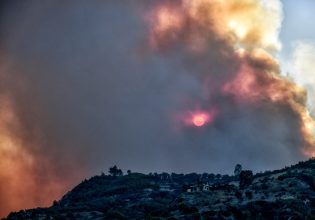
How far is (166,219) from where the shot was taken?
171875mm

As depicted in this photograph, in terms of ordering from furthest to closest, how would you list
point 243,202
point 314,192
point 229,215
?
point 314,192, point 243,202, point 229,215

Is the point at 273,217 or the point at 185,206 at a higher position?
the point at 185,206

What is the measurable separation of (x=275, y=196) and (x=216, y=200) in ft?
75.3

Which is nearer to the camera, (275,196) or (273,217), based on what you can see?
(273,217)

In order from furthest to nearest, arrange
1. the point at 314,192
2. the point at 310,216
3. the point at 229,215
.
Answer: the point at 314,192, the point at 229,215, the point at 310,216

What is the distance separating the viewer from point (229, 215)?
551 feet

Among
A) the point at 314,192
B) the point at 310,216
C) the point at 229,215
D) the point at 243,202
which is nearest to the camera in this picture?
the point at 310,216

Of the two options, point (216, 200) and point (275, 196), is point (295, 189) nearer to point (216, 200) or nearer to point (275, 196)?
point (275, 196)

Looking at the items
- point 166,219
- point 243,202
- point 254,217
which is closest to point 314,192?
point 243,202

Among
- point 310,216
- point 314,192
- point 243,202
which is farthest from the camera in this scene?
point 314,192

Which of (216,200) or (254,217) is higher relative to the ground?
(216,200)

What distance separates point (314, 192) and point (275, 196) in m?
20.3

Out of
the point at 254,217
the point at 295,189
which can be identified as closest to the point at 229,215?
the point at 254,217

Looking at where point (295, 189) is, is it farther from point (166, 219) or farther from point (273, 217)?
point (166, 219)
